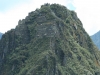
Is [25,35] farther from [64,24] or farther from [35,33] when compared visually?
[64,24]

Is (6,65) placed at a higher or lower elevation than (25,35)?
lower

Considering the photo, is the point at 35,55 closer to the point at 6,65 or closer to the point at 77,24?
the point at 6,65

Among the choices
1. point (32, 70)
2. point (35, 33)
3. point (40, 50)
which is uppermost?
point (35, 33)

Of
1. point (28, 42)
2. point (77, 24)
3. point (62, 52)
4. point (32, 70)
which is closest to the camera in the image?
point (32, 70)

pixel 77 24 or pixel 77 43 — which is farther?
pixel 77 24

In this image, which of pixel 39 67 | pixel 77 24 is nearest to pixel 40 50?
pixel 39 67

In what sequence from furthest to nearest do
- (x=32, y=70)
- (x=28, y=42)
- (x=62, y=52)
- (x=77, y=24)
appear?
(x=77, y=24)
(x=28, y=42)
(x=62, y=52)
(x=32, y=70)
